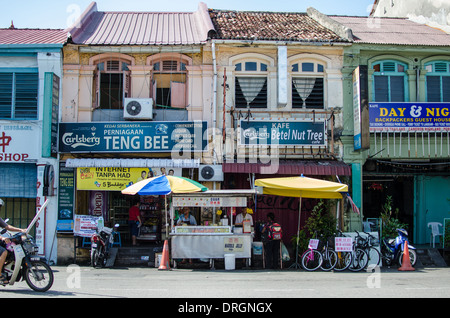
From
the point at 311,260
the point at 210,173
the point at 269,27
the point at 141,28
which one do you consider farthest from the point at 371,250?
the point at 141,28

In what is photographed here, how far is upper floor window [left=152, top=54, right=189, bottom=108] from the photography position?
17.0m

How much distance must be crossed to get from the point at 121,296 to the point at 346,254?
7869 millimetres

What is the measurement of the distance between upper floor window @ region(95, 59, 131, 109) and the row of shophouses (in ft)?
0.12

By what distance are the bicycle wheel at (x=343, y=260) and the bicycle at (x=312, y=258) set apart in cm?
61

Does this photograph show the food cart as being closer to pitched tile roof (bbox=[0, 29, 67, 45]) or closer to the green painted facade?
the green painted facade

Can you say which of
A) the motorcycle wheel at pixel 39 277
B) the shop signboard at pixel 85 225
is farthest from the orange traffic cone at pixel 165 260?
the motorcycle wheel at pixel 39 277

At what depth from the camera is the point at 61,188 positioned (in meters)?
16.2

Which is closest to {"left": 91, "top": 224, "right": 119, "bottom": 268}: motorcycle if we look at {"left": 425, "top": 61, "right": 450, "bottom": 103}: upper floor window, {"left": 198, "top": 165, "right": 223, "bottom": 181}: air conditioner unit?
{"left": 198, "top": 165, "right": 223, "bottom": 181}: air conditioner unit

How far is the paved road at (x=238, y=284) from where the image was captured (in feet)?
28.7

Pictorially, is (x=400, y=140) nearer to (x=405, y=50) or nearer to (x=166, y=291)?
(x=405, y=50)

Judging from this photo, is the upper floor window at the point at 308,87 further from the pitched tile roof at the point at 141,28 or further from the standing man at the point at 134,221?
the standing man at the point at 134,221

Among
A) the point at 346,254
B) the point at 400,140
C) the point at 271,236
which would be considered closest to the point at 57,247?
the point at 271,236

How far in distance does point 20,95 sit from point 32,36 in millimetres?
2636

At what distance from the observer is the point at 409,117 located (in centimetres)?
1658
